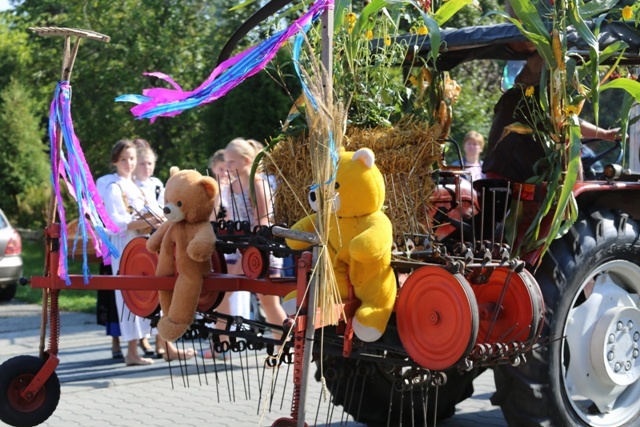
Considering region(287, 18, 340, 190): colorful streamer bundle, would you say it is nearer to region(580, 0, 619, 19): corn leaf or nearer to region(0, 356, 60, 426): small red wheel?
region(580, 0, 619, 19): corn leaf

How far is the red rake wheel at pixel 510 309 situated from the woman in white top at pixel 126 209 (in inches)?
146

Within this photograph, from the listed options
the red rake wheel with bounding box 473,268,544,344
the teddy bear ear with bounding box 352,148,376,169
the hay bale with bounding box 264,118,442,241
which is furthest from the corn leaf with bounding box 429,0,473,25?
the red rake wheel with bounding box 473,268,544,344

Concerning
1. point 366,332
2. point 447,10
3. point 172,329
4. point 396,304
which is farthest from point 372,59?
point 172,329

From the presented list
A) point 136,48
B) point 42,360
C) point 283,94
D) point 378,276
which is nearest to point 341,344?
point 378,276

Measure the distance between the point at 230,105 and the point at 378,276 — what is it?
8151 mm

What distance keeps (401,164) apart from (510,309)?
2.70 feet

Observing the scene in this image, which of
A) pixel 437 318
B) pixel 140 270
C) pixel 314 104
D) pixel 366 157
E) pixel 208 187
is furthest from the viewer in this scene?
pixel 140 270

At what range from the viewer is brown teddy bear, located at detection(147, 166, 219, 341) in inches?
184

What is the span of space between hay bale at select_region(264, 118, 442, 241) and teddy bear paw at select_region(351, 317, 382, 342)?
0.56 metres

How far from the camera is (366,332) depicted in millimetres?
4133

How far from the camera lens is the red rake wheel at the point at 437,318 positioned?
3.92m

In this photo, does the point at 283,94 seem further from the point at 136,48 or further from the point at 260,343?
the point at 260,343

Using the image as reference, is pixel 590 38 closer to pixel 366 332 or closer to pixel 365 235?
pixel 365 235

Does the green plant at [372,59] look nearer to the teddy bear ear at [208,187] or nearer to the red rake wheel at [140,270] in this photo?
the teddy bear ear at [208,187]
